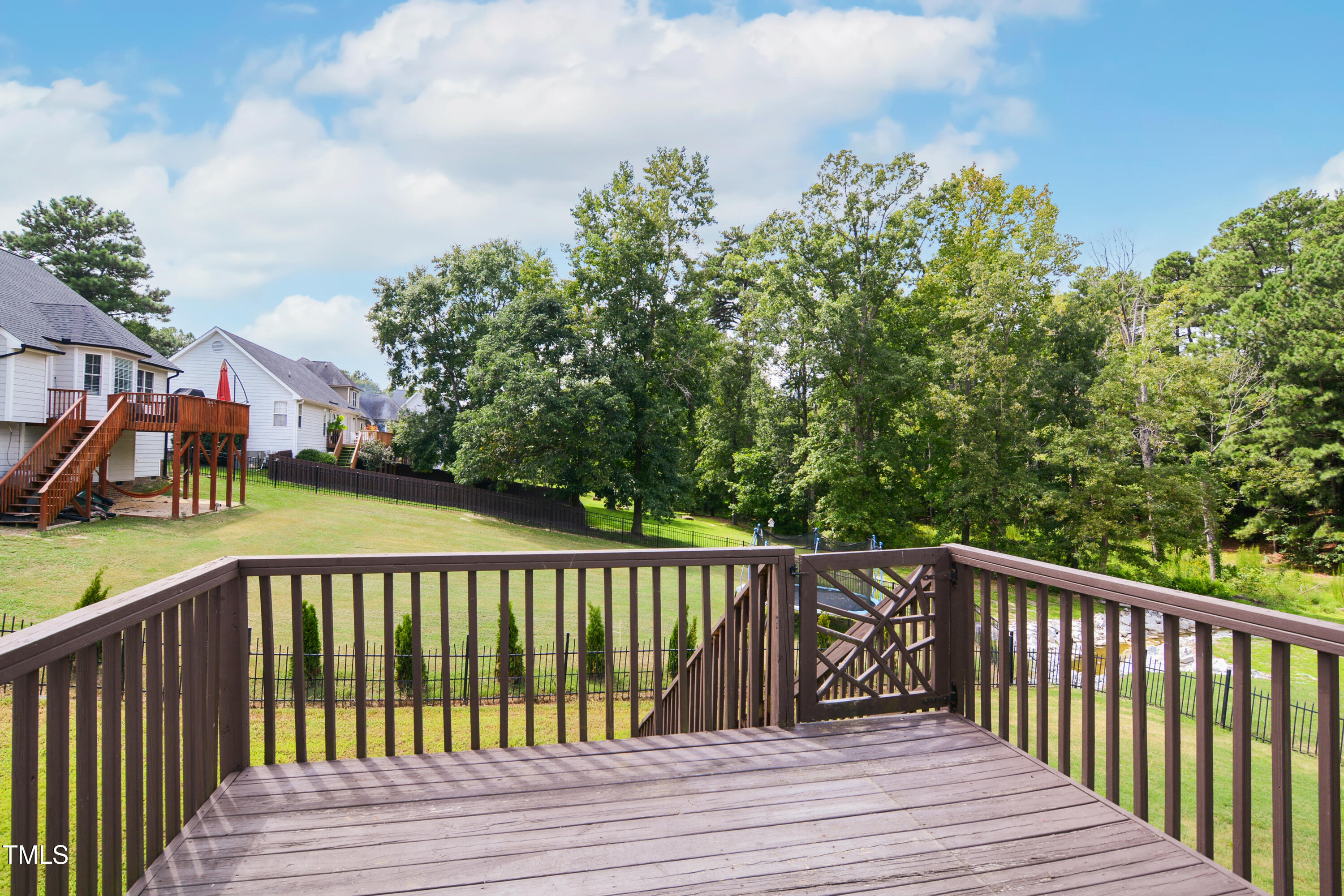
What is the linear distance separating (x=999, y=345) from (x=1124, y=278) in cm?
537

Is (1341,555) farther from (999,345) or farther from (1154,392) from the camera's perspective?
(999,345)

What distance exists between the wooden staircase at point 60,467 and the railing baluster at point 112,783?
624 inches

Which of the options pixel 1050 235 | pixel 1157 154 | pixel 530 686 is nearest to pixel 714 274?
pixel 1050 235

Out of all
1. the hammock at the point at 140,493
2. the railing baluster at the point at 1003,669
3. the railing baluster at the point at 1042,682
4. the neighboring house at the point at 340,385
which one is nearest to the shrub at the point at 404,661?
the railing baluster at the point at 1003,669

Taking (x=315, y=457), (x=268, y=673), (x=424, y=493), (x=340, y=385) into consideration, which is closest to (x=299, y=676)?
(x=268, y=673)

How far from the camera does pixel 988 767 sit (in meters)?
2.73

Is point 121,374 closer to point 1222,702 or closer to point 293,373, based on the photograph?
point 293,373

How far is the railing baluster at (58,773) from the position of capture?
147cm

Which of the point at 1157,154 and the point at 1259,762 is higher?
the point at 1157,154

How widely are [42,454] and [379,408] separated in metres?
33.4

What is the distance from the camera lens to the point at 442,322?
28406mm

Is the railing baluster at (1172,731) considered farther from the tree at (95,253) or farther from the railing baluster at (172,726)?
the tree at (95,253)

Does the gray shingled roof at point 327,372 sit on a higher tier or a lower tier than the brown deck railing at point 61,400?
higher

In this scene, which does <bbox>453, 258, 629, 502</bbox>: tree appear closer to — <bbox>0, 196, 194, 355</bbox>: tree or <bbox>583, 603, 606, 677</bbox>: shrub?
<bbox>583, 603, 606, 677</bbox>: shrub
